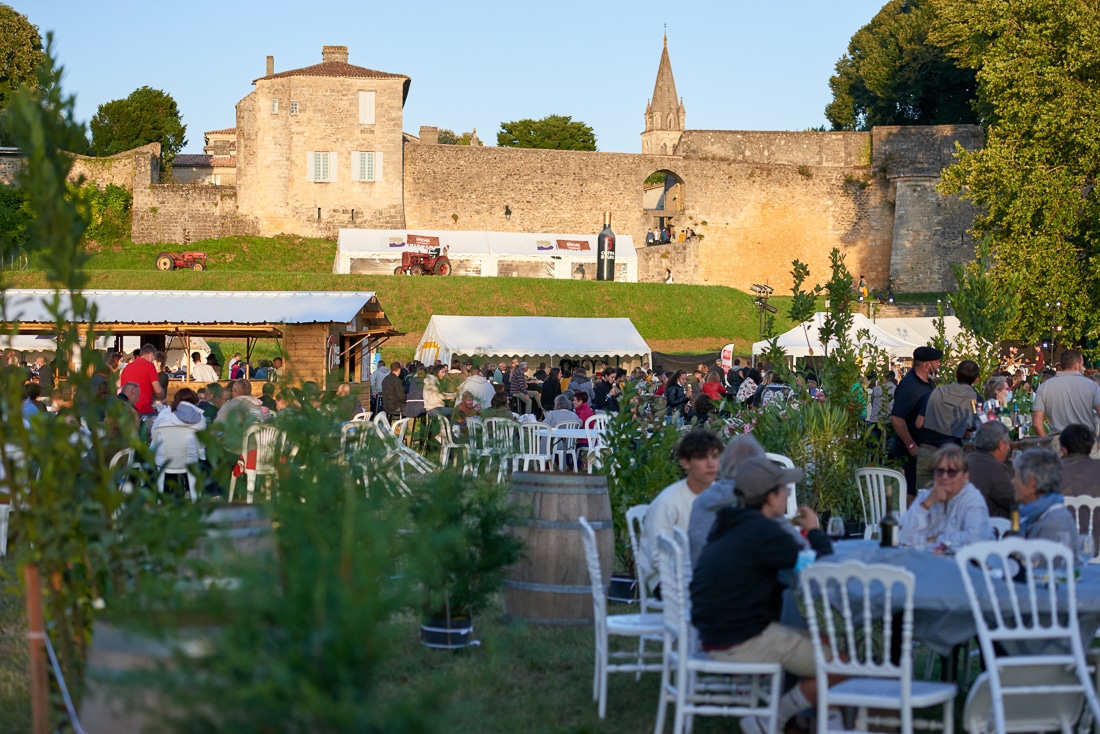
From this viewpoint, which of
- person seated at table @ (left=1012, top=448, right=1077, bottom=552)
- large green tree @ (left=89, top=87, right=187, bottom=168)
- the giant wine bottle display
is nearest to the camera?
person seated at table @ (left=1012, top=448, right=1077, bottom=552)

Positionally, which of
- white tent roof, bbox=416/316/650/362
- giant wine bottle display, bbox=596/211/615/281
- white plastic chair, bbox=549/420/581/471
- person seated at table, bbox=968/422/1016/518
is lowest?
white plastic chair, bbox=549/420/581/471

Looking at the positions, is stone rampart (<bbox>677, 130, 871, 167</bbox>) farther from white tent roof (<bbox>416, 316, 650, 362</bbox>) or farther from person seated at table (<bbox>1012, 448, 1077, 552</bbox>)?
person seated at table (<bbox>1012, 448, 1077, 552</bbox>)

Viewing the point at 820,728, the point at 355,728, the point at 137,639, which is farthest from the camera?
the point at 820,728

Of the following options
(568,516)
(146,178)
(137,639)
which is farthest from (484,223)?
(137,639)

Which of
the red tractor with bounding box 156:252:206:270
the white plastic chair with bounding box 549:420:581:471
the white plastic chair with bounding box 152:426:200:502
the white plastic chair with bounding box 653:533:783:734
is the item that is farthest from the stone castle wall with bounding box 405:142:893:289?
the white plastic chair with bounding box 653:533:783:734

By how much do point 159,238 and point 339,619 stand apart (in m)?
34.5

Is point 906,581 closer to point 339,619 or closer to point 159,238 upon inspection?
point 339,619

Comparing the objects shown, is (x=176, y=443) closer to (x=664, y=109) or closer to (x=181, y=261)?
(x=181, y=261)

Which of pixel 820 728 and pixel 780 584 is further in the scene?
pixel 780 584

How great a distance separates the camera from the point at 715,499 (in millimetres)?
3932

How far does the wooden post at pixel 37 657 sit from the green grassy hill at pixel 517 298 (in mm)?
21763

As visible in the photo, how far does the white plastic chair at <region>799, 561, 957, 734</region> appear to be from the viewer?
3.09m

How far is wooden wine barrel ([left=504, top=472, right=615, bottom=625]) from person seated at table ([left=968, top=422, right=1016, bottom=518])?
174cm

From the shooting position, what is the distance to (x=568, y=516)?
16.0 ft
